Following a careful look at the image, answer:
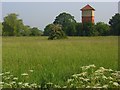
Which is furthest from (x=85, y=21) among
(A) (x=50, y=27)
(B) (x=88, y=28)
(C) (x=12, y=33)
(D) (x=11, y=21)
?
(D) (x=11, y=21)

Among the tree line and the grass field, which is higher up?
the tree line

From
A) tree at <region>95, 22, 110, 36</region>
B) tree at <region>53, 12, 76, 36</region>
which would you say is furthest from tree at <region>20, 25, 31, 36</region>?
tree at <region>95, 22, 110, 36</region>

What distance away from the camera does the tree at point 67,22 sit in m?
41.6

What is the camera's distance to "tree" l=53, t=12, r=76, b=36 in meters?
41.6

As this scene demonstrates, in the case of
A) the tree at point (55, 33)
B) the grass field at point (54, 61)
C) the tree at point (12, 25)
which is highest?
the tree at point (12, 25)

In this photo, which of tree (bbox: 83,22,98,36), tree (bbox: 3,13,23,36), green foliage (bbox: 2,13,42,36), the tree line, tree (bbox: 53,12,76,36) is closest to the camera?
the tree line

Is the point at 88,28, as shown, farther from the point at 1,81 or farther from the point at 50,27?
the point at 1,81

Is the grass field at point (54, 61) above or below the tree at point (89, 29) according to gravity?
below

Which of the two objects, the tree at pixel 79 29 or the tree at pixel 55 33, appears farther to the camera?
the tree at pixel 79 29

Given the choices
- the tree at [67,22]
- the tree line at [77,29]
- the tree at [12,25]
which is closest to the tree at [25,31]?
the tree line at [77,29]

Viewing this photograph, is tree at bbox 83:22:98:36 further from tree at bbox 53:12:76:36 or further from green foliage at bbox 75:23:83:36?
tree at bbox 53:12:76:36

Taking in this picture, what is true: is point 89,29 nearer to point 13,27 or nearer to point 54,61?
point 13,27

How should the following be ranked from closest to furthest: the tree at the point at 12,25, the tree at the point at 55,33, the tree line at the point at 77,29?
1. the tree at the point at 55,33
2. the tree line at the point at 77,29
3. the tree at the point at 12,25

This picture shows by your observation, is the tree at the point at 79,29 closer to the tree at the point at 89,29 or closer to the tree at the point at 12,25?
the tree at the point at 89,29
